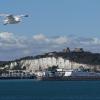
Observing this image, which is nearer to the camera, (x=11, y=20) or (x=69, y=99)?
(x=11, y=20)

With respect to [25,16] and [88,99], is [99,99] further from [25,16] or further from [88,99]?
[25,16]

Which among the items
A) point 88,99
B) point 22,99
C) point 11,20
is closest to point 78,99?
point 88,99

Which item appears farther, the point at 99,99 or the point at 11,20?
the point at 99,99

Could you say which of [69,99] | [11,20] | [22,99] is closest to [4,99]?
[22,99]

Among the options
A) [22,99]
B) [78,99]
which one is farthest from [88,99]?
[22,99]

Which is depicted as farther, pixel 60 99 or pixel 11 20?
pixel 60 99

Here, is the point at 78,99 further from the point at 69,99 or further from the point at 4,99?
the point at 4,99

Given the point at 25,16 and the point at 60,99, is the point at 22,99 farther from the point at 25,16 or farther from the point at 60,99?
the point at 25,16
